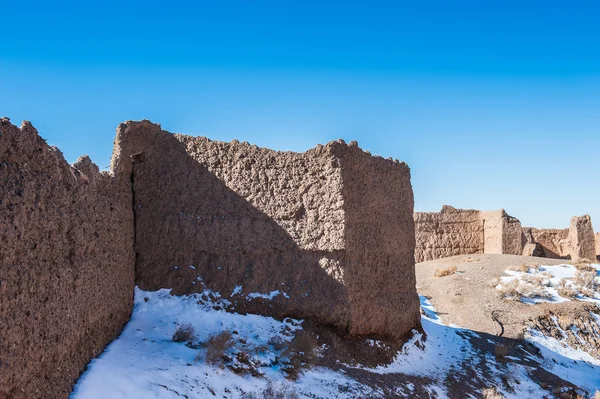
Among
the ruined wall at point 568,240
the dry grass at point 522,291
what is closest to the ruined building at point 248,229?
the dry grass at point 522,291

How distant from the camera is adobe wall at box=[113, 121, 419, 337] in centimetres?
937

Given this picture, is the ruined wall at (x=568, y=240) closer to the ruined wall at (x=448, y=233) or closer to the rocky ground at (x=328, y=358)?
the ruined wall at (x=448, y=233)

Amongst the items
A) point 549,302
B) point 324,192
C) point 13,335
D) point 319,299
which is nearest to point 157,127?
point 324,192

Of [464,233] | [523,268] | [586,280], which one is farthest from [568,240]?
[586,280]

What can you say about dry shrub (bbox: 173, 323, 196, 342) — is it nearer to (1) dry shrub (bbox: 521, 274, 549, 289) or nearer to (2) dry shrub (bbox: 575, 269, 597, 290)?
(1) dry shrub (bbox: 521, 274, 549, 289)

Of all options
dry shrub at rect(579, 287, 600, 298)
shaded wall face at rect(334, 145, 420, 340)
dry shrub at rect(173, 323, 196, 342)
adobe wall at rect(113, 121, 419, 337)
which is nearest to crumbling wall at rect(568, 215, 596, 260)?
dry shrub at rect(579, 287, 600, 298)

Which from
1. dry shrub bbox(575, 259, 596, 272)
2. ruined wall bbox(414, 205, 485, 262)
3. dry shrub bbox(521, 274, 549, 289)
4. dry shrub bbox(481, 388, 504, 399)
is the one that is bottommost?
dry shrub bbox(481, 388, 504, 399)

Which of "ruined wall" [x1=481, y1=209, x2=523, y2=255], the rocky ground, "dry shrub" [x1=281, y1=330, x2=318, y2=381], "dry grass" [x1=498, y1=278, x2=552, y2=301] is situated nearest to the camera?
the rocky ground

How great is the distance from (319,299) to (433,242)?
1676 cm

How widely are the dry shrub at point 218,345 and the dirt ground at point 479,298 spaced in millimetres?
9013

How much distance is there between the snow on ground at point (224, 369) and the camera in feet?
21.2

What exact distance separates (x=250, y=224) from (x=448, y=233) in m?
17.7

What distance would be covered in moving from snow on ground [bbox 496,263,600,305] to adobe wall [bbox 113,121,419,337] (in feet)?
31.7

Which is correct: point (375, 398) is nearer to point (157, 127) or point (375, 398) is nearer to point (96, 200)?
point (96, 200)
